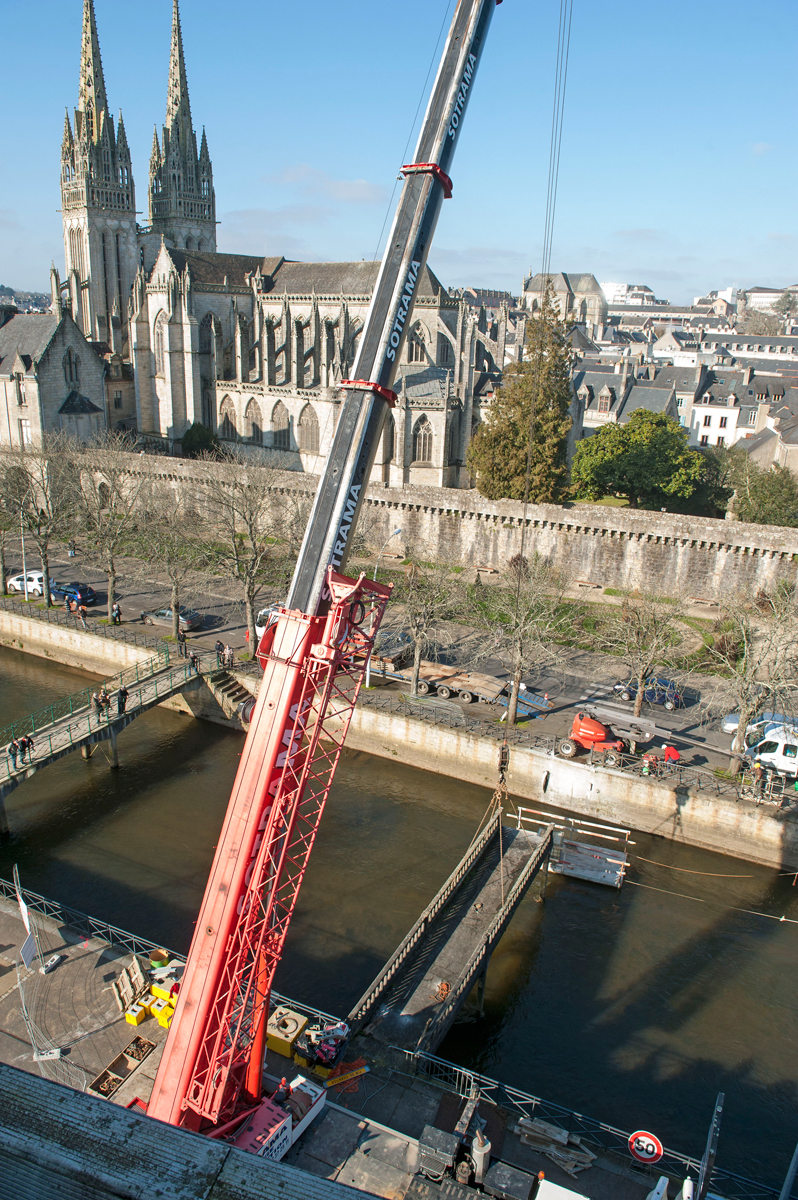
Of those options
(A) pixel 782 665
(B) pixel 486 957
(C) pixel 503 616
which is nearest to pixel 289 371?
(C) pixel 503 616

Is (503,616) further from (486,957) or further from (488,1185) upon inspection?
(488,1185)

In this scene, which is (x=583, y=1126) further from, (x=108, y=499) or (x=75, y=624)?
(x=108, y=499)

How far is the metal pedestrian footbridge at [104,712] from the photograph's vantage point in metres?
22.0

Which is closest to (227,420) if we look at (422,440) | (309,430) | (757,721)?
(309,430)

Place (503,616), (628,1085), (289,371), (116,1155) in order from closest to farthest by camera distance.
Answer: (116,1155)
(628,1085)
(503,616)
(289,371)

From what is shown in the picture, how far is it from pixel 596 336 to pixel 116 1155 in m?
145

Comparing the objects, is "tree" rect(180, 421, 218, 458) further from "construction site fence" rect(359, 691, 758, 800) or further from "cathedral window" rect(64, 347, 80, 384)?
"construction site fence" rect(359, 691, 758, 800)

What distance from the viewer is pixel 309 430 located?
178 feet

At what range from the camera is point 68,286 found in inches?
2744

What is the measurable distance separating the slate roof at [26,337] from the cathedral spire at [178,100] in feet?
110

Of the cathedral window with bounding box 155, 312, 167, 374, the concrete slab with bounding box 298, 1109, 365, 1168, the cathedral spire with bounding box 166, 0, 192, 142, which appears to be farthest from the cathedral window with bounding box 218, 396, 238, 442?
the concrete slab with bounding box 298, 1109, 365, 1168

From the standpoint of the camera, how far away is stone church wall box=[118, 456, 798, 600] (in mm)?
34969

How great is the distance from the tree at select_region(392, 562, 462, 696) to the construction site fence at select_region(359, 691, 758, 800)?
3.80 feet

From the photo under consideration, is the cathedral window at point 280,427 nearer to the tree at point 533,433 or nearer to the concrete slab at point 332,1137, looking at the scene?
the tree at point 533,433
